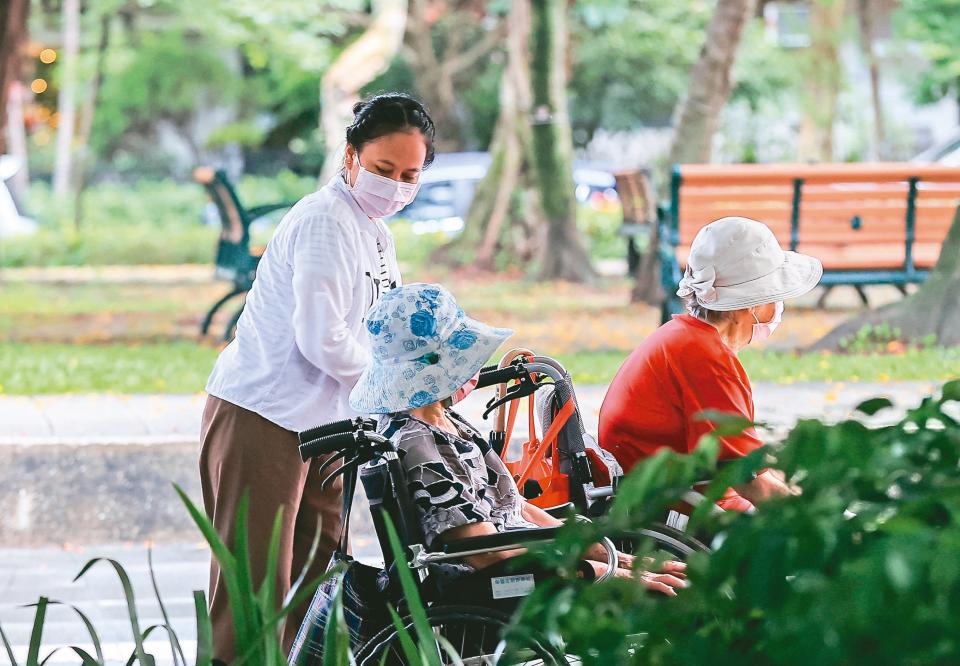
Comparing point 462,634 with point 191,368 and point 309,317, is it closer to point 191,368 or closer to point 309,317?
point 309,317

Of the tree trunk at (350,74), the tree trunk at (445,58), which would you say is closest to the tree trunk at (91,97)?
the tree trunk at (445,58)

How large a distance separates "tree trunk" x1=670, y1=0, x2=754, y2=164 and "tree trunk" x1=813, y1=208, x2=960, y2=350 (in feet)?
15.6

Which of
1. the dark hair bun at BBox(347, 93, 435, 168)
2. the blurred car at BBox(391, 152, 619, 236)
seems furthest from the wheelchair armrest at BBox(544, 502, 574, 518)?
the blurred car at BBox(391, 152, 619, 236)

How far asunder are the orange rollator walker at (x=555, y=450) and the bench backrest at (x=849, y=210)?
7.32 metres

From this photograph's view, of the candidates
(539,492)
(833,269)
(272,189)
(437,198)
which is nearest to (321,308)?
(539,492)

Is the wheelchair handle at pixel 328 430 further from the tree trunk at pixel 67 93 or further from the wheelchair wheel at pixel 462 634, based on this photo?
the tree trunk at pixel 67 93

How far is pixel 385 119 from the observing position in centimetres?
408

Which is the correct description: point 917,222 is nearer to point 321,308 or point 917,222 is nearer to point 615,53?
point 321,308

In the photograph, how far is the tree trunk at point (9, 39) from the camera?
14031mm

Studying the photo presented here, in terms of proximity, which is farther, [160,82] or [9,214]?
[160,82]

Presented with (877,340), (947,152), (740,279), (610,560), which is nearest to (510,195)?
(947,152)

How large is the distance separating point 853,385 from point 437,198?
15.6 m

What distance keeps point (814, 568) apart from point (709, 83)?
13874 millimetres

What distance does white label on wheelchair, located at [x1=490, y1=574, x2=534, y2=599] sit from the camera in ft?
11.6
